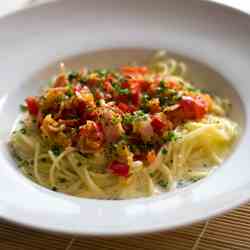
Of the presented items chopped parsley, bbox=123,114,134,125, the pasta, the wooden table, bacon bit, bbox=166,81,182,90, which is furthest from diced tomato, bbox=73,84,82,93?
the wooden table

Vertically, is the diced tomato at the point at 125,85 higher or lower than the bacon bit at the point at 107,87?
higher

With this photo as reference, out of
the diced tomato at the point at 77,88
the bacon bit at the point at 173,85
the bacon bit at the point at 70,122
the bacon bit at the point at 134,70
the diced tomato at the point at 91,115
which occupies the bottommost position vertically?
the bacon bit at the point at 70,122

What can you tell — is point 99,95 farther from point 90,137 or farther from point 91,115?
point 90,137

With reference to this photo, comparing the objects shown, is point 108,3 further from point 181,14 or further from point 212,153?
point 212,153

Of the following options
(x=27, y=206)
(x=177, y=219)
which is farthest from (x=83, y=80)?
(x=177, y=219)

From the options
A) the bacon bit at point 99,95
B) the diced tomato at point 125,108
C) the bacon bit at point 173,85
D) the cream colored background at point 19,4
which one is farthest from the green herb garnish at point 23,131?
the cream colored background at point 19,4

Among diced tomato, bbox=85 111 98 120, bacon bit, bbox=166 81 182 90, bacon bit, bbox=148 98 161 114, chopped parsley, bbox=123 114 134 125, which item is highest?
bacon bit, bbox=166 81 182 90

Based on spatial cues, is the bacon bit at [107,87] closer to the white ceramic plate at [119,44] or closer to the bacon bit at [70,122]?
the bacon bit at [70,122]

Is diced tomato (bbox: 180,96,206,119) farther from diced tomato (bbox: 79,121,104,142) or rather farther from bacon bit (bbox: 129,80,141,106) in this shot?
diced tomato (bbox: 79,121,104,142)

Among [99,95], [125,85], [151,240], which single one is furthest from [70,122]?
[151,240]
